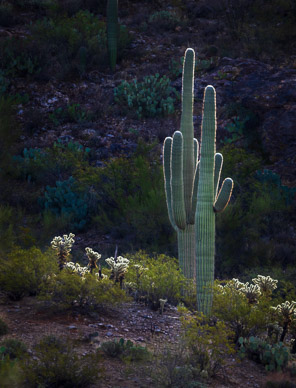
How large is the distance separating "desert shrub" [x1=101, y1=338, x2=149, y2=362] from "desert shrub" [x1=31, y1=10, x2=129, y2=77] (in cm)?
1356

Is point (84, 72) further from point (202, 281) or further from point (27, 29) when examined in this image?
point (202, 281)

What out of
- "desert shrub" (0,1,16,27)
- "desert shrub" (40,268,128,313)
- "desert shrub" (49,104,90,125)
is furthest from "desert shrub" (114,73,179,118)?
"desert shrub" (40,268,128,313)

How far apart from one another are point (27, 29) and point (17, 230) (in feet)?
38.5

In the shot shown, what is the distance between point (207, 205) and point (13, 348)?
9.02ft

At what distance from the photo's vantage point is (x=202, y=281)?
609 centimetres

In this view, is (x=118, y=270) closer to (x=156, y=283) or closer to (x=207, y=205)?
(x=156, y=283)

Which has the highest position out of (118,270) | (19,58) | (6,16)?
(6,16)

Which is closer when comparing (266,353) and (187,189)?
(266,353)

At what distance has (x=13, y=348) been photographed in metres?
4.33

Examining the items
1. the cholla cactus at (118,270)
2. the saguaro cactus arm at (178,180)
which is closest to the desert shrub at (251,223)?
the saguaro cactus arm at (178,180)

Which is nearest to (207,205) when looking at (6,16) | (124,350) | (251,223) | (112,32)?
(124,350)

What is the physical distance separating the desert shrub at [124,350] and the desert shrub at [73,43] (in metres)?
13.6

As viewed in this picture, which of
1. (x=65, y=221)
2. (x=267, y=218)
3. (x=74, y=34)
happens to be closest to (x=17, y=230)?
(x=65, y=221)

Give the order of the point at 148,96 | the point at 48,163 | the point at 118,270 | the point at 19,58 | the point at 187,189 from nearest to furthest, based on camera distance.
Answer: the point at 118,270 → the point at 187,189 → the point at 48,163 → the point at 148,96 → the point at 19,58
